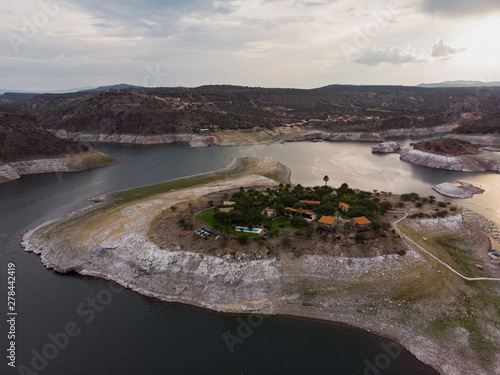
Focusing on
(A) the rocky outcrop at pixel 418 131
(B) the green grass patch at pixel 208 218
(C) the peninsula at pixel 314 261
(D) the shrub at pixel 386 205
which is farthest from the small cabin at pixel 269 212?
(A) the rocky outcrop at pixel 418 131

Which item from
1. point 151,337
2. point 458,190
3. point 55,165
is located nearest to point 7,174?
point 55,165

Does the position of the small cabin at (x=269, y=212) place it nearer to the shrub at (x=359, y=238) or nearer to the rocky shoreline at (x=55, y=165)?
the shrub at (x=359, y=238)

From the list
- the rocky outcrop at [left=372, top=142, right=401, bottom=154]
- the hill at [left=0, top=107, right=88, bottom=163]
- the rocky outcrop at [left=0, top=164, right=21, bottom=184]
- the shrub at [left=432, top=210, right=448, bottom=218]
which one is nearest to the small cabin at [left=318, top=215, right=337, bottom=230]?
the shrub at [left=432, top=210, right=448, bottom=218]

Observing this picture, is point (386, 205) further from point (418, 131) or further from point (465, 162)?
point (418, 131)

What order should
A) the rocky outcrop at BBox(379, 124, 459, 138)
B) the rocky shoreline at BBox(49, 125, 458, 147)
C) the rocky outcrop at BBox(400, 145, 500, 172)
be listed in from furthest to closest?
the rocky outcrop at BBox(379, 124, 459, 138)
the rocky shoreline at BBox(49, 125, 458, 147)
the rocky outcrop at BBox(400, 145, 500, 172)

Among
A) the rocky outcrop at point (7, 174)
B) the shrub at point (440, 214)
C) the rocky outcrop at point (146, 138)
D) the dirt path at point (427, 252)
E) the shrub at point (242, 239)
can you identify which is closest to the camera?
the dirt path at point (427, 252)

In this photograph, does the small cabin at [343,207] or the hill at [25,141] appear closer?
the small cabin at [343,207]

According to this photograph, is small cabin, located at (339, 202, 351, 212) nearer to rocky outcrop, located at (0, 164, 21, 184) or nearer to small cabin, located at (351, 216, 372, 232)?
small cabin, located at (351, 216, 372, 232)

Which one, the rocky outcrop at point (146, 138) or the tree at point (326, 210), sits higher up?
the rocky outcrop at point (146, 138)
